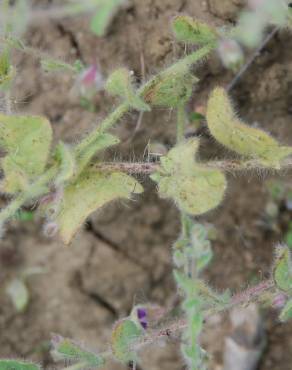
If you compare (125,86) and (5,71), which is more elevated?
(125,86)

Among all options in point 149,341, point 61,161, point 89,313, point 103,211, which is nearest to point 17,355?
point 89,313

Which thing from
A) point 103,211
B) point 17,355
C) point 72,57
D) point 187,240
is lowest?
point 17,355

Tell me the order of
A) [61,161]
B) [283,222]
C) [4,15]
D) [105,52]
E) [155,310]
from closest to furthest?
1. [61,161]
2. [4,15]
3. [155,310]
4. [105,52]
5. [283,222]

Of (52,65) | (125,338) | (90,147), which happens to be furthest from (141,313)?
(52,65)

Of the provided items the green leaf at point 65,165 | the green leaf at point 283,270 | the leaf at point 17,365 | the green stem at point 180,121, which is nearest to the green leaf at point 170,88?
the green stem at point 180,121

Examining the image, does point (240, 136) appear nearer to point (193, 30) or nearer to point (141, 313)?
point (193, 30)

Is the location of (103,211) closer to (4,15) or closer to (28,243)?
(28,243)

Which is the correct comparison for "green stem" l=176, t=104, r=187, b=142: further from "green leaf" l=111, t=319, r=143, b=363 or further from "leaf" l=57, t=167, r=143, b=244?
"green leaf" l=111, t=319, r=143, b=363
